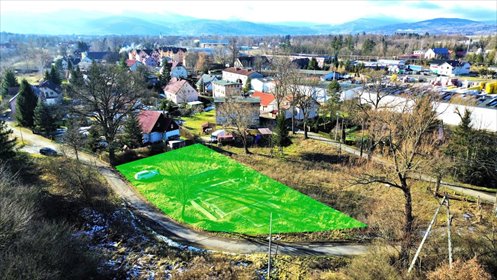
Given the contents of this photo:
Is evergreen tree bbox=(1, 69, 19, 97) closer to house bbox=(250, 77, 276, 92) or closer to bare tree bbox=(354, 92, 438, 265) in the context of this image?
house bbox=(250, 77, 276, 92)

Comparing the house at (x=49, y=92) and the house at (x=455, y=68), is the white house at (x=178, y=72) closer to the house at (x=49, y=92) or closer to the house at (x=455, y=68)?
the house at (x=49, y=92)

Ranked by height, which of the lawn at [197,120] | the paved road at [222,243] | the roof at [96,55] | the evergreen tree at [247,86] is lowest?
the paved road at [222,243]

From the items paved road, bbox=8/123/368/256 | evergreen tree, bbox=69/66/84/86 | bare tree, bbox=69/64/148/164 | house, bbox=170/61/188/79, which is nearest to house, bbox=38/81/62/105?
evergreen tree, bbox=69/66/84/86

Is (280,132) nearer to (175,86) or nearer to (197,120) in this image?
(197,120)

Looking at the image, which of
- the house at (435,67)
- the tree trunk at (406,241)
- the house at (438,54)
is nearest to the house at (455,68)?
the house at (435,67)

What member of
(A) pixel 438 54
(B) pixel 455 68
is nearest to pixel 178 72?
(B) pixel 455 68
